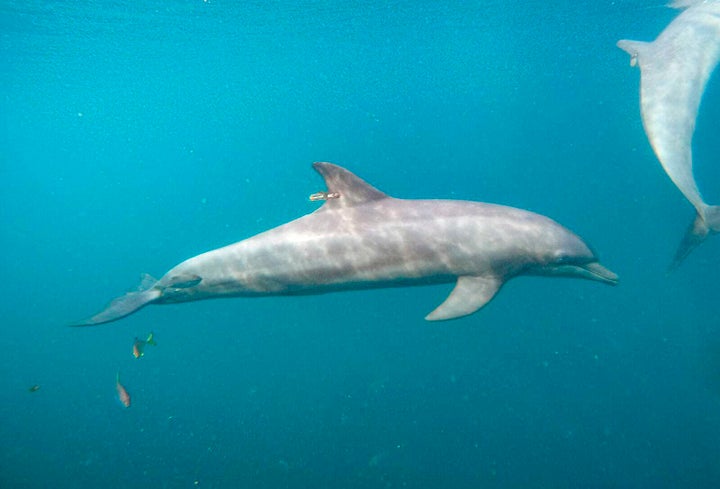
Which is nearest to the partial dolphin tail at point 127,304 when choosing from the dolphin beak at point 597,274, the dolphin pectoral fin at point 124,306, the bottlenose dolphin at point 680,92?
the dolphin pectoral fin at point 124,306

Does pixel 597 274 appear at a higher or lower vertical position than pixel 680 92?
lower

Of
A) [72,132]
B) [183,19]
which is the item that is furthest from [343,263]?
[72,132]

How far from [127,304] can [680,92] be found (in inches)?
506

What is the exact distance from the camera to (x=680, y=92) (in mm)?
10016

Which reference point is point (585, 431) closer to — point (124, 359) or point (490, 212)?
point (490, 212)

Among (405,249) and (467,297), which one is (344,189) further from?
(467,297)

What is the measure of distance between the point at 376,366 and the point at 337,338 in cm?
218

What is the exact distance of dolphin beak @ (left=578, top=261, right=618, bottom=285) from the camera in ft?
25.4

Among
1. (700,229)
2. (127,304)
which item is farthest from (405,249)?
(700,229)

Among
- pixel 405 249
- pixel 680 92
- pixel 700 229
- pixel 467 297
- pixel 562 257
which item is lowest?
pixel 700 229

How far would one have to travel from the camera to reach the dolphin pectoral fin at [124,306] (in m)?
7.55

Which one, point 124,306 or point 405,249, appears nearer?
point 405,249

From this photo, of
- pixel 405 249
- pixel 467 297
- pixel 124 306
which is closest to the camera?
pixel 405 249

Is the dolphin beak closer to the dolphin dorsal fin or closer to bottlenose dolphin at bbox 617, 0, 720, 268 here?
bottlenose dolphin at bbox 617, 0, 720, 268
